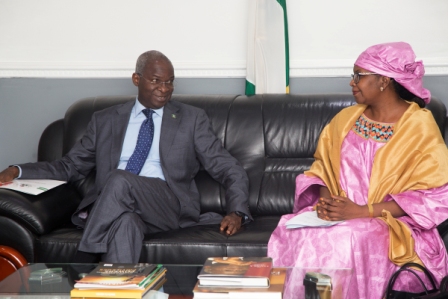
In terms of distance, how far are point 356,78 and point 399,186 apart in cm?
51

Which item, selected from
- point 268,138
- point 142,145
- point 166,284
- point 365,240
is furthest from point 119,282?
point 268,138

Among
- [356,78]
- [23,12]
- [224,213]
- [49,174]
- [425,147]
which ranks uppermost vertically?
[23,12]

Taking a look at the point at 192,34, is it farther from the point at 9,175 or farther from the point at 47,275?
the point at 47,275

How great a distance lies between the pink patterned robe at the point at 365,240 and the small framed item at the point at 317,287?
1.06ft

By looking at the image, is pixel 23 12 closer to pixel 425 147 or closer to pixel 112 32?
pixel 112 32

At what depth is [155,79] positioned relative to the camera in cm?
333

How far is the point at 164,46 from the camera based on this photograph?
398 centimetres

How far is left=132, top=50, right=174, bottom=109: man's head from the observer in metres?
3.33

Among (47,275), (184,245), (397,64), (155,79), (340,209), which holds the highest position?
(397,64)

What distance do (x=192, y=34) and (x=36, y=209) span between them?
4.88 feet

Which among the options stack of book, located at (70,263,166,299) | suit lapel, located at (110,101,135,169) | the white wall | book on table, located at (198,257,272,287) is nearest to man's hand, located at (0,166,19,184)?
suit lapel, located at (110,101,135,169)

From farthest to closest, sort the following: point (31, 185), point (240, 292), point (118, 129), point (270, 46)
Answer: point (270, 46) → point (118, 129) → point (31, 185) → point (240, 292)

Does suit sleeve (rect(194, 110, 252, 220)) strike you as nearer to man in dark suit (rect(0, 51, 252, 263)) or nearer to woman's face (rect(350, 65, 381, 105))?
man in dark suit (rect(0, 51, 252, 263))

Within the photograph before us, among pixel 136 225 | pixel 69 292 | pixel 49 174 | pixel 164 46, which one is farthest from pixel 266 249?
pixel 164 46
